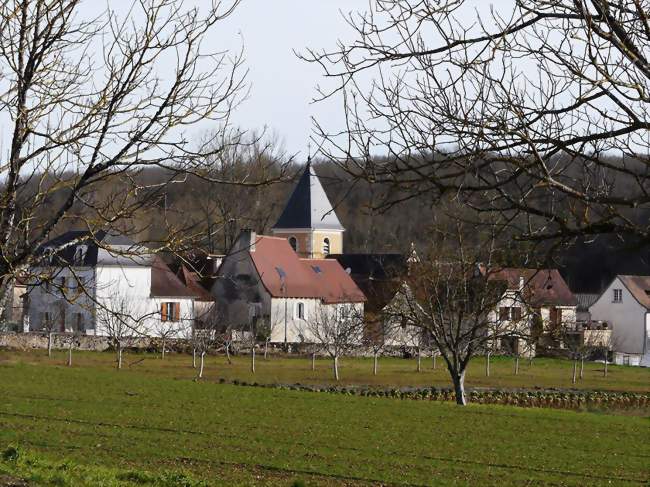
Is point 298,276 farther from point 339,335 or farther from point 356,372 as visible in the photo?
point 339,335

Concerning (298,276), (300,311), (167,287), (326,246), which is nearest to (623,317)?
(326,246)

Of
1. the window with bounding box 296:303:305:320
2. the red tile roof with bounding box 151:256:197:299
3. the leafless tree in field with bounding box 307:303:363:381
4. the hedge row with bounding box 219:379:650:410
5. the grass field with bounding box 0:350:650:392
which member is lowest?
the hedge row with bounding box 219:379:650:410

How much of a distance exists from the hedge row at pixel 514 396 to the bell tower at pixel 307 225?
41375 mm

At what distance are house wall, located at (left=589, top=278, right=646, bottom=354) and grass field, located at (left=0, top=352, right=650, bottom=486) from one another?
151 feet

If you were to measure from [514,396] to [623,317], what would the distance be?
3904cm

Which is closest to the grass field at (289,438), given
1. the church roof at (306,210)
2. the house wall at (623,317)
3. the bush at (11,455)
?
the bush at (11,455)

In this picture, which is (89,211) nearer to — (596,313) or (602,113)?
(602,113)

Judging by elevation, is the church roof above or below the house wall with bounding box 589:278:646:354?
above

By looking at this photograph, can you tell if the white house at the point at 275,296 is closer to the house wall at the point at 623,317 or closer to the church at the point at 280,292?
the church at the point at 280,292

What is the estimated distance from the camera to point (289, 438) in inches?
856

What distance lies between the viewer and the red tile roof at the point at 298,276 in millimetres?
65500

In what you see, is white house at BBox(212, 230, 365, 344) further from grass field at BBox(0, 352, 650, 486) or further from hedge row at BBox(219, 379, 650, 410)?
grass field at BBox(0, 352, 650, 486)

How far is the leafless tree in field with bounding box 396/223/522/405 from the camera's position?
3344 cm

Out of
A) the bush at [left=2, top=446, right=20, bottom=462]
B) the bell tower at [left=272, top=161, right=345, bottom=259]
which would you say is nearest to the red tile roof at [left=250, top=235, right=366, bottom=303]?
the bell tower at [left=272, top=161, right=345, bottom=259]
